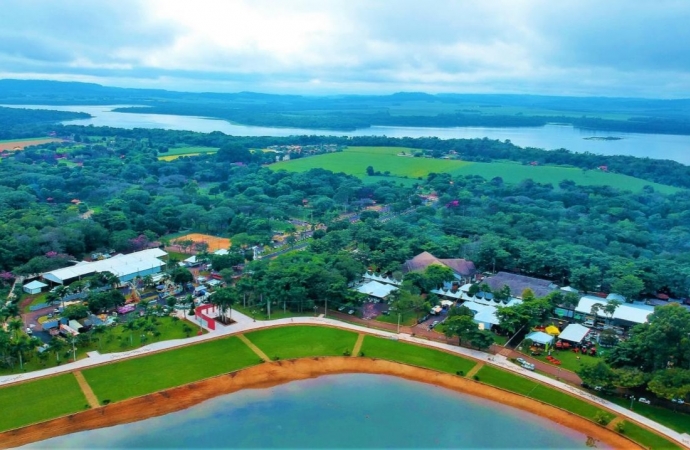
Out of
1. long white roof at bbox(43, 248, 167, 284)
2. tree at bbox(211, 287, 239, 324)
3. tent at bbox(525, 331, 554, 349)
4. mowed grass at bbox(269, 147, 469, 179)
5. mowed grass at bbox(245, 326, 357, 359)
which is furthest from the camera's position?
mowed grass at bbox(269, 147, 469, 179)

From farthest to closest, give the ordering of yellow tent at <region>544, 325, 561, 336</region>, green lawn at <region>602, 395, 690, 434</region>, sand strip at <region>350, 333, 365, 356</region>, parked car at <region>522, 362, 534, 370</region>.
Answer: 1. yellow tent at <region>544, 325, 561, 336</region>
2. sand strip at <region>350, 333, 365, 356</region>
3. parked car at <region>522, 362, 534, 370</region>
4. green lawn at <region>602, 395, 690, 434</region>

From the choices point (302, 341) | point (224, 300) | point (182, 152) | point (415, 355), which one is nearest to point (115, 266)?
point (224, 300)

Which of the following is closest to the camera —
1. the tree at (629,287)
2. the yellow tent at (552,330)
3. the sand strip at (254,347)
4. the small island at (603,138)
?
the sand strip at (254,347)

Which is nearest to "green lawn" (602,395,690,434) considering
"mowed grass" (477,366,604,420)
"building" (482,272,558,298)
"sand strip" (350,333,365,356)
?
"mowed grass" (477,366,604,420)

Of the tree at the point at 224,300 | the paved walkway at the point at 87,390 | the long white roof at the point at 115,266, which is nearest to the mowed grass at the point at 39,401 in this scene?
the paved walkway at the point at 87,390

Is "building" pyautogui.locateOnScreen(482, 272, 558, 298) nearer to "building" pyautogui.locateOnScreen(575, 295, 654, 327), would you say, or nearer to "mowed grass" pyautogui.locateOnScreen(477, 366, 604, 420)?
"building" pyautogui.locateOnScreen(575, 295, 654, 327)

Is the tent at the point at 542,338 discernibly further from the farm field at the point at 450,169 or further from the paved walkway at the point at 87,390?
the farm field at the point at 450,169

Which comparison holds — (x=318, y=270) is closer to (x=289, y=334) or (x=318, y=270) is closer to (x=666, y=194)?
(x=289, y=334)
